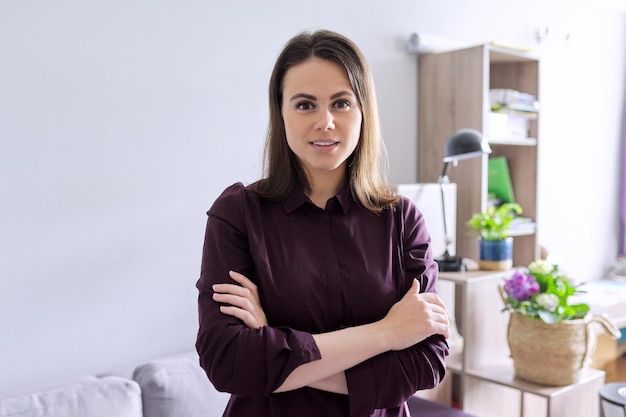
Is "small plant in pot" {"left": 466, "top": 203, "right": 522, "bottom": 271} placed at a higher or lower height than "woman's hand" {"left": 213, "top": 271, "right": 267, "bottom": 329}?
lower

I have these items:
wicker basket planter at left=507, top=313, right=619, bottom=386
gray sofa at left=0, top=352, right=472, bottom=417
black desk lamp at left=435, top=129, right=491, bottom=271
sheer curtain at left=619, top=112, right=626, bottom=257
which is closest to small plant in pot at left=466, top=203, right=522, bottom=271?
black desk lamp at left=435, top=129, right=491, bottom=271

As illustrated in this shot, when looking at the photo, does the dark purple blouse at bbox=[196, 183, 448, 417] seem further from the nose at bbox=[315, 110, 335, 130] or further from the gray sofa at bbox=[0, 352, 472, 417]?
the gray sofa at bbox=[0, 352, 472, 417]

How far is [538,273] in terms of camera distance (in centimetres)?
221

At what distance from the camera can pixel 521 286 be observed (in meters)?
2.15

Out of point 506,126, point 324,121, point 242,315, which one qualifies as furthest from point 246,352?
point 506,126

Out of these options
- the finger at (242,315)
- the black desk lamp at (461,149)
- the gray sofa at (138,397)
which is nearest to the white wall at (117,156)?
the gray sofa at (138,397)

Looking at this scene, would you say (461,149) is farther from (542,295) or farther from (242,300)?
(242,300)

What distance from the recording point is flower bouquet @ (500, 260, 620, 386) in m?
2.08

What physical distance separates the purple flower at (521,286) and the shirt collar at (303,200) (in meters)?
1.15

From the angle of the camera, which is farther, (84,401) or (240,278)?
(84,401)

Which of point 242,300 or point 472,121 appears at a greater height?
point 472,121

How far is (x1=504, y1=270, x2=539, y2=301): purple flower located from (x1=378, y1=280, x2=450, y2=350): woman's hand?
104 centimetres

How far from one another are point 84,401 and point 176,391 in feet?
0.85

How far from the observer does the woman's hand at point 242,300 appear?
111cm
